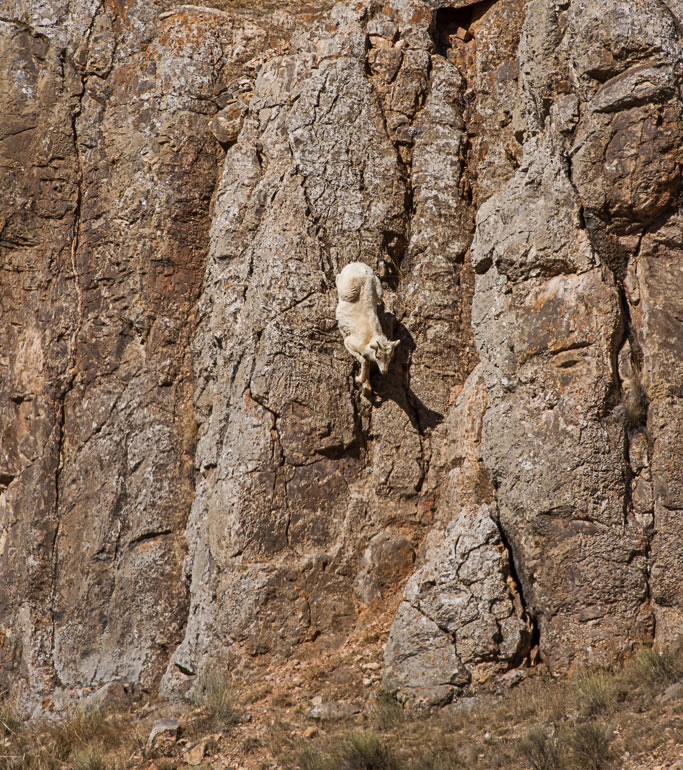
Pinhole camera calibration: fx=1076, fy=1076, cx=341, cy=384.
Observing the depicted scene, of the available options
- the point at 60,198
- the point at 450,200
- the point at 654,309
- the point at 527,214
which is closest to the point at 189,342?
the point at 60,198

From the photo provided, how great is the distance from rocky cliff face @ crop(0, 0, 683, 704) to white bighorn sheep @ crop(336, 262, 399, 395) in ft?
0.83

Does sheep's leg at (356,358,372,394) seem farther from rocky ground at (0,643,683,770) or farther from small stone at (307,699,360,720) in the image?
small stone at (307,699,360,720)

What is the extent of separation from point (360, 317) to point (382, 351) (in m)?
0.44

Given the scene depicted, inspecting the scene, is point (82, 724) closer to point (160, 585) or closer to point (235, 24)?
point (160, 585)

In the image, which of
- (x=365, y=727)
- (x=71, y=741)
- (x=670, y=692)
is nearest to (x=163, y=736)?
(x=71, y=741)

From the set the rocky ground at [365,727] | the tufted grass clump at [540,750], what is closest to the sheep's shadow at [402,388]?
A: the rocky ground at [365,727]

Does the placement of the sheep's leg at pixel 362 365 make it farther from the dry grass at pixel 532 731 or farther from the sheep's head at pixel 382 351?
the dry grass at pixel 532 731

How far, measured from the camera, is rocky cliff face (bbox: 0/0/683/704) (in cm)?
964

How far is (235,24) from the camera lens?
12992 millimetres

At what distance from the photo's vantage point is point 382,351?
35.2 feet

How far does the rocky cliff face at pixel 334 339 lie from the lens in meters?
9.64

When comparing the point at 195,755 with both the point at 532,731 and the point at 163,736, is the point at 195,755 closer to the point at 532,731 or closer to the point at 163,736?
the point at 163,736

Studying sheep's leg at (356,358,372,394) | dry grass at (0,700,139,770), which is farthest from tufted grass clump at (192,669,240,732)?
sheep's leg at (356,358,372,394)

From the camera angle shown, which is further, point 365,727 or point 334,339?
point 334,339
